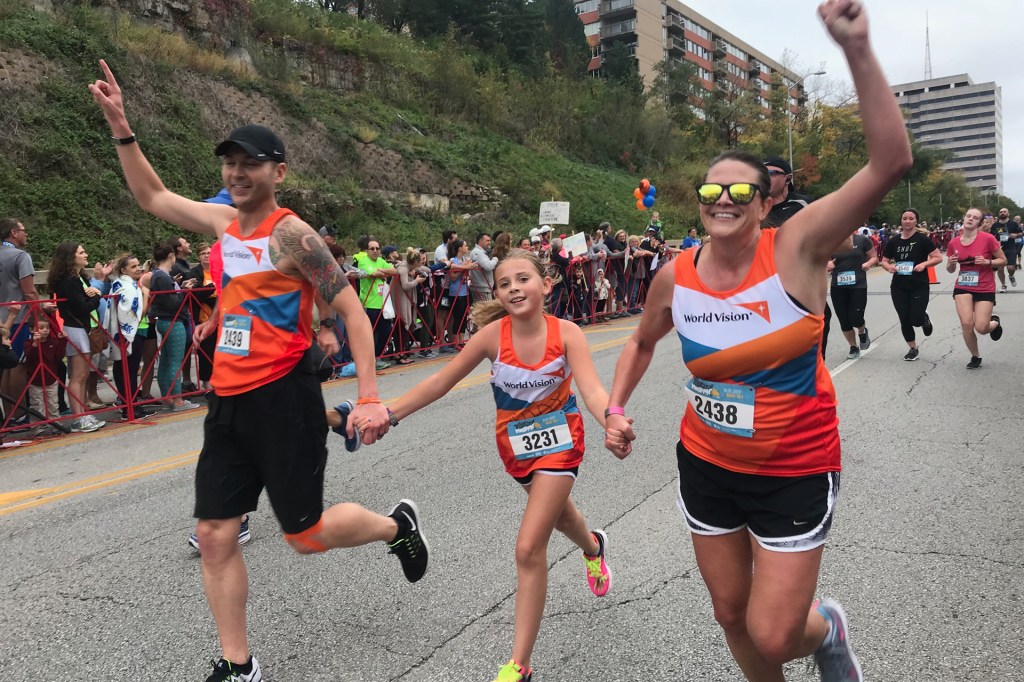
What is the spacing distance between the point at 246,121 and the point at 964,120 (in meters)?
207

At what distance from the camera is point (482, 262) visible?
13.5 metres

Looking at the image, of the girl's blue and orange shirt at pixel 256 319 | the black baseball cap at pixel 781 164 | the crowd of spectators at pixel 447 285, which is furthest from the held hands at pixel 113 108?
the crowd of spectators at pixel 447 285

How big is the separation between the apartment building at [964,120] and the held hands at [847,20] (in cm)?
21168

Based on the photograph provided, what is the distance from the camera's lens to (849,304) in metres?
10.1

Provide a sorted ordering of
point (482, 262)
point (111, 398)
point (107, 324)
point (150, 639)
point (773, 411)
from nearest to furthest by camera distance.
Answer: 1. point (773, 411)
2. point (150, 639)
3. point (107, 324)
4. point (111, 398)
5. point (482, 262)

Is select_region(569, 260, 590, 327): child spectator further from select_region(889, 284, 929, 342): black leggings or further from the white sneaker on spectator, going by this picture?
the white sneaker on spectator

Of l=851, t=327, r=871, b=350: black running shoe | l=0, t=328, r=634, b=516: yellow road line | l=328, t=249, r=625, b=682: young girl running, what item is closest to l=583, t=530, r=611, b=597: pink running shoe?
l=328, t=249, r=625, b=682: young girl running

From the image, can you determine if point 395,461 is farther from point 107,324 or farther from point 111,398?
point 111,398

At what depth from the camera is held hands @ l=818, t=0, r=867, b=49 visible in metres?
1.86

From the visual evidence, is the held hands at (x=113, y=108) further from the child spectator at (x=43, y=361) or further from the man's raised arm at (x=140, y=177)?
the child spectator at (x=43, y=361)

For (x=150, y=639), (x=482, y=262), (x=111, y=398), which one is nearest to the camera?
(x=150, y=639)

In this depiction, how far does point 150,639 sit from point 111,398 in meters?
7.66

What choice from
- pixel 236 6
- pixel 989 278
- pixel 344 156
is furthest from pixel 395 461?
pixel 236 6

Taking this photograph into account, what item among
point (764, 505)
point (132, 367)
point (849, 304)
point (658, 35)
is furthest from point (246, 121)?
point (658, 35)
